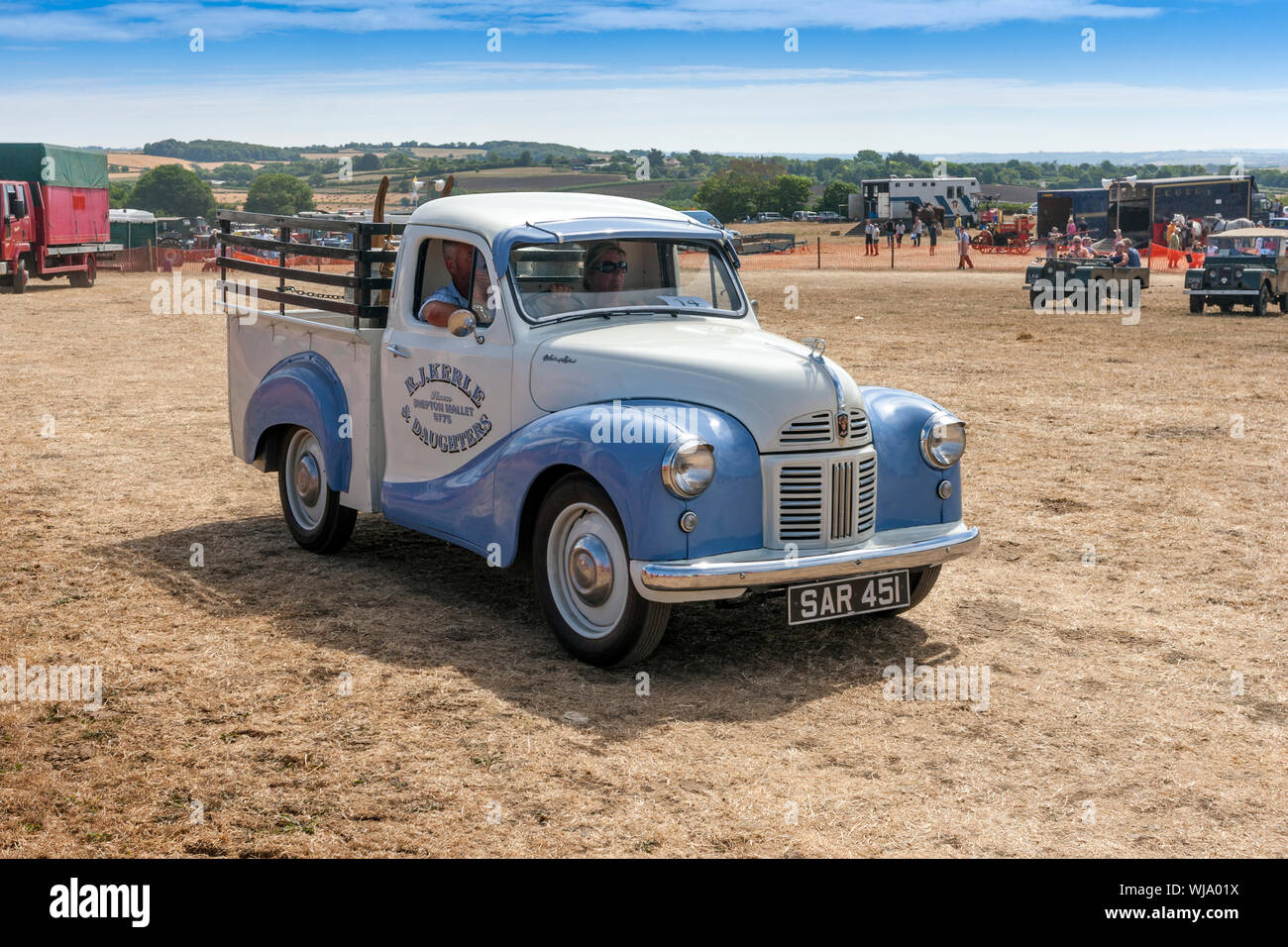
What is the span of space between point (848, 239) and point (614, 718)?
70717 millimetres

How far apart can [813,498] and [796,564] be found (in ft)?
1.25

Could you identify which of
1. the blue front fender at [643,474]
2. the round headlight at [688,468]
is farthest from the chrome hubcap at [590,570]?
the round headlight at [688,468]

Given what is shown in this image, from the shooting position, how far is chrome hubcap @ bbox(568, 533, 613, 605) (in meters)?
6.18

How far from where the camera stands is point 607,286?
23.7ft

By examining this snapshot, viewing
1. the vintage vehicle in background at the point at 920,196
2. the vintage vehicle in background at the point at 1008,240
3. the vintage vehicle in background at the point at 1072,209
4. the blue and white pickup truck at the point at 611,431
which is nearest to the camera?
the blue and white pickup truck at the point at 611,431

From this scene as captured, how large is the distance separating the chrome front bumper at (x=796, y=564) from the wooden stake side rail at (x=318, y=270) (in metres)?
2.88

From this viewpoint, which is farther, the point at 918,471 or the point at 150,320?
the point at 150,320

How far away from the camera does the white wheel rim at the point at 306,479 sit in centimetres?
830

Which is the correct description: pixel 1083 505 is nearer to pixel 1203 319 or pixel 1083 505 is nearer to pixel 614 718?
pixel 614 718

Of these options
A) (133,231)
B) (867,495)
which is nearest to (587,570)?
(867,495)

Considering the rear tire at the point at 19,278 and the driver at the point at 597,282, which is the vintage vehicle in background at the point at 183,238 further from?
the driver at the point at 597,282

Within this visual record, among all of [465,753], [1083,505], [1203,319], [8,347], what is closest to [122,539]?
[465,753]

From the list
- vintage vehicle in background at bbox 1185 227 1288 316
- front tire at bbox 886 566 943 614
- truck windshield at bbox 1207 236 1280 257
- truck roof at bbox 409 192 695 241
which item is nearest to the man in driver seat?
truck roof at bbox 409 192 695 241

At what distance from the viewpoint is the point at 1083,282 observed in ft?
92.0
